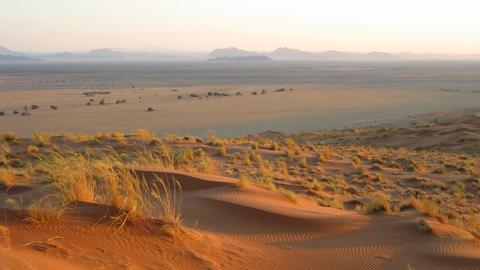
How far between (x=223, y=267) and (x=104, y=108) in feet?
136

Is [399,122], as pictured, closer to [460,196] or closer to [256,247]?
[460,196]

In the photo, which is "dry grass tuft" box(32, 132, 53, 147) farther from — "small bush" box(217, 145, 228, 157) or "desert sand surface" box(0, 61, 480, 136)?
"desert sand surface" box(0, 61, 480, 136)

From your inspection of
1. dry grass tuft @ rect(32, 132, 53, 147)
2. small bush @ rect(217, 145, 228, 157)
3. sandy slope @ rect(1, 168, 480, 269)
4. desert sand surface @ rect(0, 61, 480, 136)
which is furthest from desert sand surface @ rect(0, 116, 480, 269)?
desert sand surface @ rect(0, 61, 480, 136)

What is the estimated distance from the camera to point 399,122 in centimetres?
3853

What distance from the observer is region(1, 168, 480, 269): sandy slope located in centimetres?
550

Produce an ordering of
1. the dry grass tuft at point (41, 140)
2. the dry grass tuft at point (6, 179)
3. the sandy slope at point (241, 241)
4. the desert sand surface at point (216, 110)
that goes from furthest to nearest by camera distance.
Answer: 1. the desert sand surface at point (216, 110)
2. the dry grass tuft at point (41, 140)
3. the dry grass tuft at point (6, 179)
4. the sandy slope at point (241, 241)

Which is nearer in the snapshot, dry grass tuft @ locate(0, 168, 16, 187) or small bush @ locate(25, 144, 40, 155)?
dry grass tuft @ locate(0, 168, 16, 187)

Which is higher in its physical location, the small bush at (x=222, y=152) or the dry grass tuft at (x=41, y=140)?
the dry grass tuft at (x=41, y=140)

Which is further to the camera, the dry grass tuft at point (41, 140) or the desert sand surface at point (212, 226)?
the dry grass tuft at point (41, 140)

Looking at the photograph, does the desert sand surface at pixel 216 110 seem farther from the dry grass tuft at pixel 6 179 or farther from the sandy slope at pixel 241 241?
the sandy slope at pixel 241 241

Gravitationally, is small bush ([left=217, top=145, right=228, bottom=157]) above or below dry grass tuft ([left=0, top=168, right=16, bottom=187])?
below

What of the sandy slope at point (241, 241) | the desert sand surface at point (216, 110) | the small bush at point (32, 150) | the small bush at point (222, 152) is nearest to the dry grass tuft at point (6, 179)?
the sandy slope at point (241, 241)

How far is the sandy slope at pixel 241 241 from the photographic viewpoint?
550 cm

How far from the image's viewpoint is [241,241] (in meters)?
7.01
